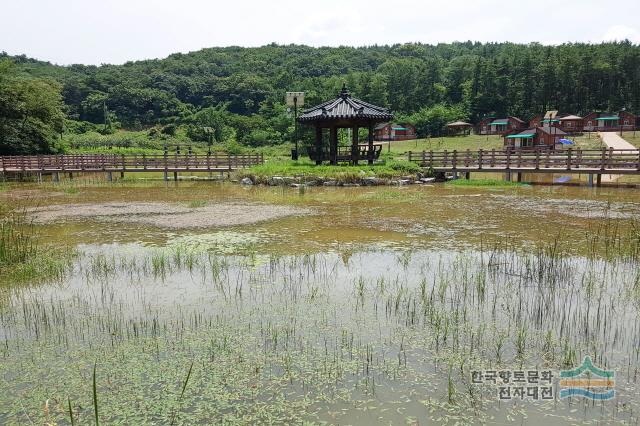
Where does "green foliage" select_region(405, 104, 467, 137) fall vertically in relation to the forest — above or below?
below

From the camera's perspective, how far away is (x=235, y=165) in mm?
29859

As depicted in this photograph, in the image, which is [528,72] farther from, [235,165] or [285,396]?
[285,396]

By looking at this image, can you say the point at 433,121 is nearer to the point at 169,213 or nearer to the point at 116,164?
the point at 116,164

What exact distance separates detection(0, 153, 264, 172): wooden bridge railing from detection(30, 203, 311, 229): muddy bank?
11687 millimetres

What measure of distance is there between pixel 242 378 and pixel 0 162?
3411 cm

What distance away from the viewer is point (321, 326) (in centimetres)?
592

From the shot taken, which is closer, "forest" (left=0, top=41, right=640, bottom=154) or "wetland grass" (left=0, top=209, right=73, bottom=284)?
"wetland grass" (left=0, top=209, right=73, bottom=284)

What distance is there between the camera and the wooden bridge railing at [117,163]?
30047mm

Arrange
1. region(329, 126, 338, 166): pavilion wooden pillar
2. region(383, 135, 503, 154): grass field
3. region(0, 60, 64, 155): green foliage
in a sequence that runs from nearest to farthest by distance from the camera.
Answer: region(329, 126, 338, 166): pavilion wooden pillar < region(0, 60, 64, 155): green foliage < region(383, 135, 503, 154): grass field

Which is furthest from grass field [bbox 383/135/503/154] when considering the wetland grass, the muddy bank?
the wetland grass

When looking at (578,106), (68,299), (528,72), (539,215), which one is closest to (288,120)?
(528,72)

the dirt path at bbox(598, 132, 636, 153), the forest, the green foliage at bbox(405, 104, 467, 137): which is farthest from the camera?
the forest

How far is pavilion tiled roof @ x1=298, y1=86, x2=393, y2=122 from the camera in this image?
25.2m

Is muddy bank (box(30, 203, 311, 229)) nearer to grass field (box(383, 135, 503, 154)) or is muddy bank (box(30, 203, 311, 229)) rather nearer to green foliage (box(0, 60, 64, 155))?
green foliage (box(0, 60, 64, 155))
